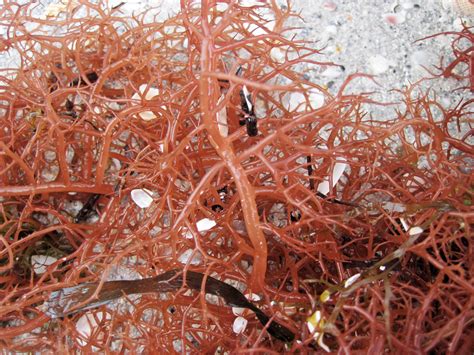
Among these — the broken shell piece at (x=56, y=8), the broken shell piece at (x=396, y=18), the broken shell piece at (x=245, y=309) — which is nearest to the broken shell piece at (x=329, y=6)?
the broken shell piece at (x=396, y=18)

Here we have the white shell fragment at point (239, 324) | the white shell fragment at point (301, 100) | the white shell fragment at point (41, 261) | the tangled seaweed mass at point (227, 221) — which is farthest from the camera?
the white shell fragment at point (301, 100)

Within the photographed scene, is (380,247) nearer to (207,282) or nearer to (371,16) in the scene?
(207,282)

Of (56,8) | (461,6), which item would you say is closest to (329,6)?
(461,6)

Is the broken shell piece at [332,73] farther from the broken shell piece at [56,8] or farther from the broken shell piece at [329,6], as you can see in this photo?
the broken shell piece at [56,8]

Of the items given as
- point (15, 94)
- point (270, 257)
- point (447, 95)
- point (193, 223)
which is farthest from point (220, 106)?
point (447, 95)

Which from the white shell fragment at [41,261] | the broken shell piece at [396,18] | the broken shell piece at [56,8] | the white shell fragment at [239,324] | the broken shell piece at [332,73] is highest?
the broken shell piece at [56,8]

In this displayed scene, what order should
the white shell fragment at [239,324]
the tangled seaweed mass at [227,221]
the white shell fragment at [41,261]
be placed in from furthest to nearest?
the white shell fragment at [41,261], the white shell fragment at [239,324], the tangled seaweed mass at [227,221]

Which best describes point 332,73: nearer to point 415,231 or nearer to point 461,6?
point 461,6

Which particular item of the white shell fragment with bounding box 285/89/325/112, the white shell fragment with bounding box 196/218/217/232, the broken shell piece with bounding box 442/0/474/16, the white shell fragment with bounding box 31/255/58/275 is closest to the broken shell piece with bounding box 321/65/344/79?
the white shell fragment with bounding box 285/89/325/112
